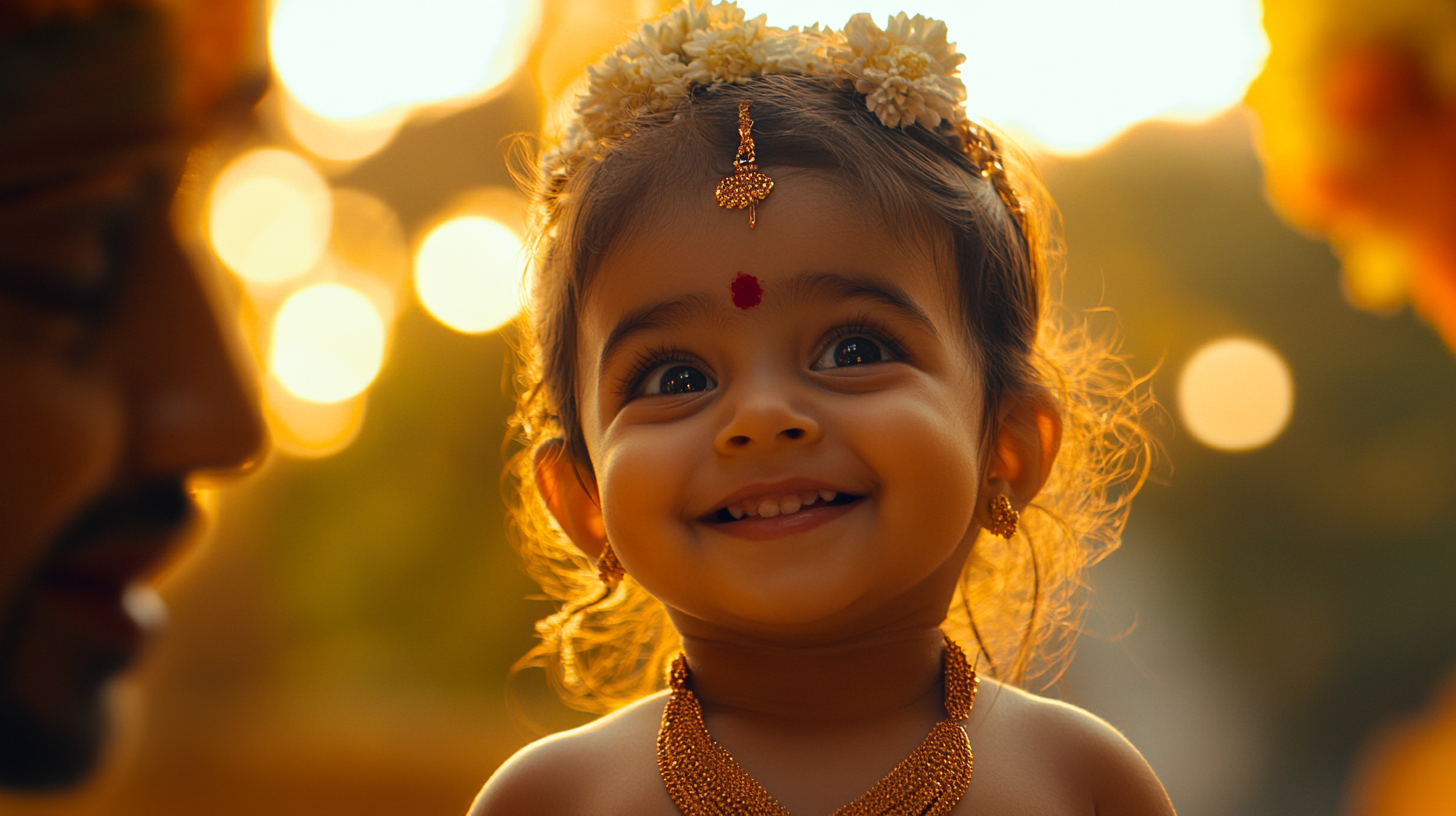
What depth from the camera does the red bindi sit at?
1360 millimetres

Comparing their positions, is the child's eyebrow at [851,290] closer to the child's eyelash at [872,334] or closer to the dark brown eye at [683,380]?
the child's eyelash at [872,334]

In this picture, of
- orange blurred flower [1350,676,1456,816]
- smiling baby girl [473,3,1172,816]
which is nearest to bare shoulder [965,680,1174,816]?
smiling baby girl [473,3,1172,816]

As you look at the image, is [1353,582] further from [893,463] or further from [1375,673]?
[893,463]

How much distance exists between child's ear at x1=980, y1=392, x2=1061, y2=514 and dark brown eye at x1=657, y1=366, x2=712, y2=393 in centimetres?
46

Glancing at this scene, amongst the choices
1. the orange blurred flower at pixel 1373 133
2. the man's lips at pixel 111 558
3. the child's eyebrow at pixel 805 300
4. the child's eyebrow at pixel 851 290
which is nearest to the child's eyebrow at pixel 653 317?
the child's eyebrow at pixel 805 300

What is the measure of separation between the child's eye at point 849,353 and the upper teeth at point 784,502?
16 cm

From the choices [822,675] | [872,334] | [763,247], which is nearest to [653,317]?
[763,247]

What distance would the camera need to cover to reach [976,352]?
61.6 inches

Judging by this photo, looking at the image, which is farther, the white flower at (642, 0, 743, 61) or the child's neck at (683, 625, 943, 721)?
the white flower at (642, 0, 743, 61)

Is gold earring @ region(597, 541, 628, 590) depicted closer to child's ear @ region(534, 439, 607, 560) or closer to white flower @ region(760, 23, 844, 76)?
child's ear @ region(534, 439, 607, 560)

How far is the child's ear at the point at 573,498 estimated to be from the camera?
1.70 meters

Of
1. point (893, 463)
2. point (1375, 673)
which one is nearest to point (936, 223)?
point (893, 463)

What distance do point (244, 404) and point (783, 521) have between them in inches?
29.5

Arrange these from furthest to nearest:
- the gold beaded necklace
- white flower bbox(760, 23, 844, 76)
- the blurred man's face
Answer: white flower bbox(760, 23, 844, 76), the gold beaded necklace, the blurred man's face
